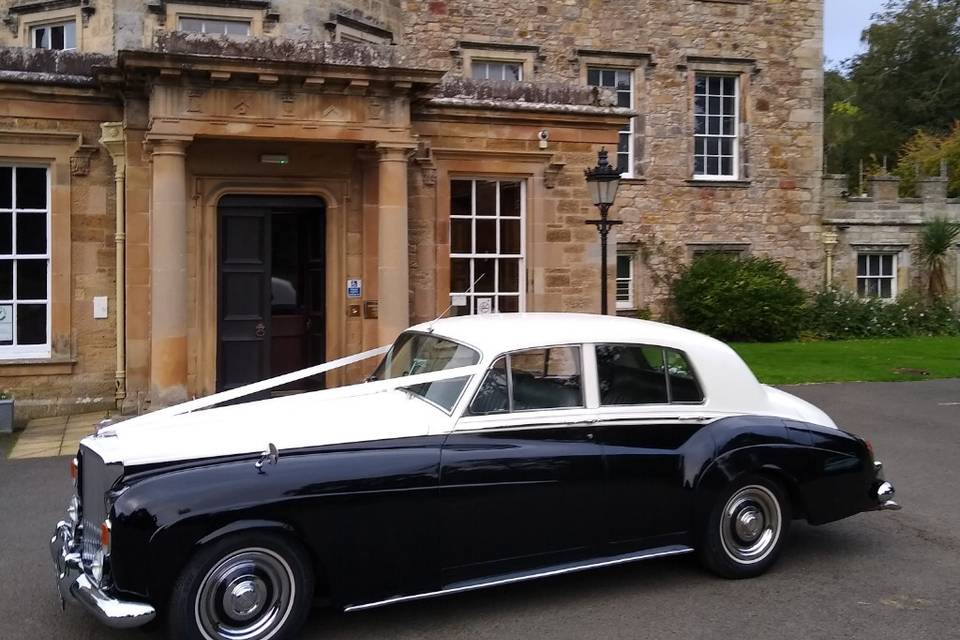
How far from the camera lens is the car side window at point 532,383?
5.13m

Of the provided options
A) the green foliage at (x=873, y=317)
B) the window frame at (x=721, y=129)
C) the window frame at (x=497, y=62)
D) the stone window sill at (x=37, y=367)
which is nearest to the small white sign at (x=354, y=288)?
the stone window sill at (x=37, y=367)

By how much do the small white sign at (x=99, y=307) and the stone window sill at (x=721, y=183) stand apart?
47.1ft

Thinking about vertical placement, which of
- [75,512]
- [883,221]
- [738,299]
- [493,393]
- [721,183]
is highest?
[721,183]

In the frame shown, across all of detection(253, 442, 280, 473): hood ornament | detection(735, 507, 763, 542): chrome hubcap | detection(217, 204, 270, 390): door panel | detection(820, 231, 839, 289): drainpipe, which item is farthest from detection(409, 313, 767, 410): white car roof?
detection(820, 231, 839, 289): drainpipe

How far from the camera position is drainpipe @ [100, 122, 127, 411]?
442 inches

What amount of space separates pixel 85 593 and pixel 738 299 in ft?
59.5

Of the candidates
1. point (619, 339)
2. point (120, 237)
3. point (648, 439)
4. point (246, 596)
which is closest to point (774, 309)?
point (120, 237)

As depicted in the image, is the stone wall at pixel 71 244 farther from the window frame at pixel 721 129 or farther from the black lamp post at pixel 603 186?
the window frame at pixel 721 129

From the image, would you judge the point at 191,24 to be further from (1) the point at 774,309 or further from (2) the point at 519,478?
(1) the point at 774,309

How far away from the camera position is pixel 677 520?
17.7 ft

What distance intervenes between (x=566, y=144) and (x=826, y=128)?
37.0 meters

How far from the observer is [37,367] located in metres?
11.4

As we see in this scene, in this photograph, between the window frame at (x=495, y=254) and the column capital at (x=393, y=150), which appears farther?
the window frame at (x=495, y=254)

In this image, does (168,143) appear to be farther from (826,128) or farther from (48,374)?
(826,128)
